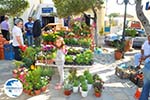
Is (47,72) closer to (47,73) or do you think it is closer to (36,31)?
(47,73)

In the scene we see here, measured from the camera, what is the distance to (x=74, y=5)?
1298 centimetres

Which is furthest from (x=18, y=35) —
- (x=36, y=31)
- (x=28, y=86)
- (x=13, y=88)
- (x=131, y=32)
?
(x=131, y=32)

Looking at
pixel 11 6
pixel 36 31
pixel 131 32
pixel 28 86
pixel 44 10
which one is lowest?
pixel 28 86

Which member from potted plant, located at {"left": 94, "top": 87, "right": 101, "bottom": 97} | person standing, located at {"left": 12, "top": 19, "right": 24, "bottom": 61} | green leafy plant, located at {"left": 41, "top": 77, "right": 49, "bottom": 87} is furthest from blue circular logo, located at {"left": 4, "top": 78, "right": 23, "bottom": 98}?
person standing, located at {"left": 12, "top": 19, "right": 24, "bottom": 61}

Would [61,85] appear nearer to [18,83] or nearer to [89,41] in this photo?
[18,83]

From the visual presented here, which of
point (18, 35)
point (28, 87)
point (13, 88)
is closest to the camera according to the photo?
point (13, 88)

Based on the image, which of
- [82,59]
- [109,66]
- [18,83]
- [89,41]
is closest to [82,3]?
[89,41]

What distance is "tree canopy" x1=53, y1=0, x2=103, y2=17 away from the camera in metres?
12.5

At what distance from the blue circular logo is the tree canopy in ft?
25.9

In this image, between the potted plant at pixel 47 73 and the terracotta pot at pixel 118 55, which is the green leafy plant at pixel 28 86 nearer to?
the potted plant at pixel 47 73

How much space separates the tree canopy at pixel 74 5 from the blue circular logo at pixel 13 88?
25.9ft

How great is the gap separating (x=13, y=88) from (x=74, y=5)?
832cm

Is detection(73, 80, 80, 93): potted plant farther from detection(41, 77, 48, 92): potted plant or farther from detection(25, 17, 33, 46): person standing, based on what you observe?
detection(25, 17, 33, 46): person standing

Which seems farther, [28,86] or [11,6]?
[11,6]
